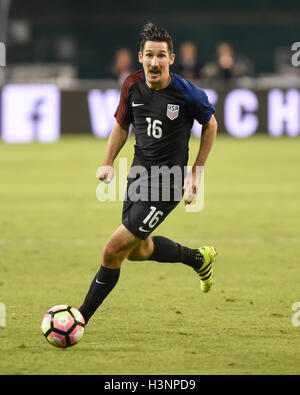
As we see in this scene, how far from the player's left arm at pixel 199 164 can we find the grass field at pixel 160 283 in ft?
3.32

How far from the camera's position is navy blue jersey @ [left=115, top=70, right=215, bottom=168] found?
6855 millimetres

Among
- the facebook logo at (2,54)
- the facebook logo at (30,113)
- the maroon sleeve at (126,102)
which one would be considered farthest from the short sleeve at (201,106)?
the facebook logo at (2,54)

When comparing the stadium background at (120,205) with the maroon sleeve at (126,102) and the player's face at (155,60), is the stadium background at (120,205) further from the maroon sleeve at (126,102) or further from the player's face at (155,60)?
the player's face at (155,60)

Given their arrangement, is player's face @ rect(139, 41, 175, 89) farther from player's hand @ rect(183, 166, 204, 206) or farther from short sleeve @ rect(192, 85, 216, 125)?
player's hand @ rect(183, 166, 204, 206)

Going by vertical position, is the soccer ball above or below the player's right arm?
below

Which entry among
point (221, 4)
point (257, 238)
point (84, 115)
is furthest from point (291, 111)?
point (257, 238)

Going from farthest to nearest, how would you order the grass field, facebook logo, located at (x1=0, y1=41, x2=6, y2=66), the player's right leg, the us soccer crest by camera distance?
facebook logo, located at (x1=0, y1=41, x2=6, y2=66) → the us soccer crest → the player's right leg → the grass field

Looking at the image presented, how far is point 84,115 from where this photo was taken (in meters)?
23.6

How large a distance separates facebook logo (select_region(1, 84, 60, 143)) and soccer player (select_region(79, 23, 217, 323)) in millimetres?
15925

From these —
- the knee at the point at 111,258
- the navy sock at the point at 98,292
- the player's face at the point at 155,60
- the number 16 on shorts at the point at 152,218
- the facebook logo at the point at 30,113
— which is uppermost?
the facebook logo at the point at 30,113

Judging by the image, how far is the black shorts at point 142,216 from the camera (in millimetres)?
6719

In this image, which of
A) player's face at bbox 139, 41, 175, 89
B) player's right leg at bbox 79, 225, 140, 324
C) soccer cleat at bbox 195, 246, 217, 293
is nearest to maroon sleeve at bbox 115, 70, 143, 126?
player's face at bbox 139, 41, 175, 89

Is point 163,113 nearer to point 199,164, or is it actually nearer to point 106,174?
point 199,164
